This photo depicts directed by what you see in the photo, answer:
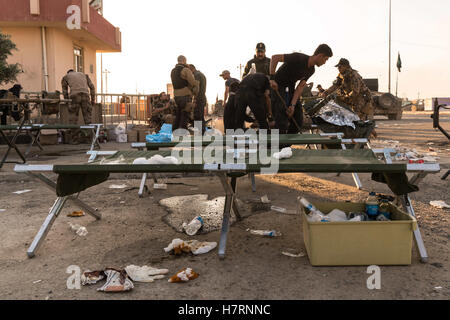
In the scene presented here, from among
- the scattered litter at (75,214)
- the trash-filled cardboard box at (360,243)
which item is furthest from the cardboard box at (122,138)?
the trash-filled cardboard box at (360,243)

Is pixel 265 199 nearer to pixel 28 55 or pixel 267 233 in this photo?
pixel 267 233

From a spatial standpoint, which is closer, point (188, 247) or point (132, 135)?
point (188, 247)

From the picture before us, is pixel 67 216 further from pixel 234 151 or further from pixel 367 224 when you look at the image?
pixel 367 224

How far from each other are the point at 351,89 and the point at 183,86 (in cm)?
349

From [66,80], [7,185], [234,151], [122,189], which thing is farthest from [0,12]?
[234,151]

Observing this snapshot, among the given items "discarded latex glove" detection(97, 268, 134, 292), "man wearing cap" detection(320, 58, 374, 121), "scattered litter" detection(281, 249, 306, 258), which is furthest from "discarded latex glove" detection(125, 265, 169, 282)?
"man wearing cap" detection(320, 58, 374, 121)

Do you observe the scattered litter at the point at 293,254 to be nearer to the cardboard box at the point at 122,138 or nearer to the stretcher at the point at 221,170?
the stretcher at the point at 221,170

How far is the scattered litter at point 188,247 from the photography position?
256 centimetres

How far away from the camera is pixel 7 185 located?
4977mm

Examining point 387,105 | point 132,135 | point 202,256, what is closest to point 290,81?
point 202,256

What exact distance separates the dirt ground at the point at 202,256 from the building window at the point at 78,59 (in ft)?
44.7

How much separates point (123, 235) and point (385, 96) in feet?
62.0

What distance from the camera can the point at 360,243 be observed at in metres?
2.32

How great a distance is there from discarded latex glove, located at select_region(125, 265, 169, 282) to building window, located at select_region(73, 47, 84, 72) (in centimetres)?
1601
